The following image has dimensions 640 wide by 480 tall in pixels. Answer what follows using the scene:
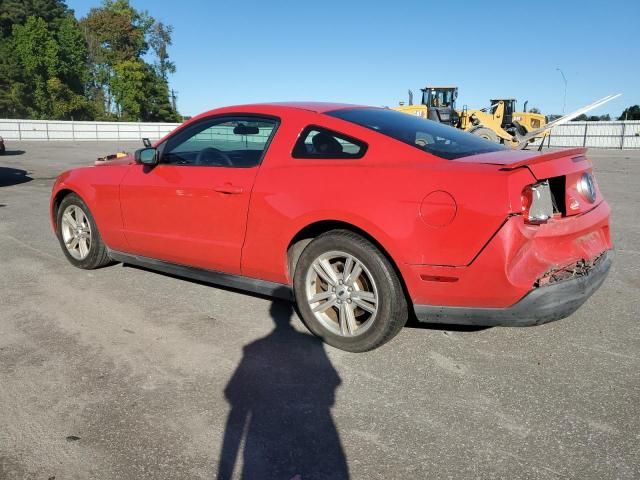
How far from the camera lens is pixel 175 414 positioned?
2.63 meters

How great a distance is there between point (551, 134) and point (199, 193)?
3823 cm

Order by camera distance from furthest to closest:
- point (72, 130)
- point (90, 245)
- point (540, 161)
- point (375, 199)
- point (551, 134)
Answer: point (72, 130), point (551, 134), point (90, 245), point (375, 199), point (540, 161)

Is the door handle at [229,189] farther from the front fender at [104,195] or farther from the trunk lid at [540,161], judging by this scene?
the trunk lid at [540,161]

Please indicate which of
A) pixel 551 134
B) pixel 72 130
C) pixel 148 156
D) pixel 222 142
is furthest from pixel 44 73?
pixel 222 142

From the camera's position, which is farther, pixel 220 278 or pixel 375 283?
pixel 220 278

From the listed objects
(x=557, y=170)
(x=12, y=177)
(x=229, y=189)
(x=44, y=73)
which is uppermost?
(x=44, y=73)

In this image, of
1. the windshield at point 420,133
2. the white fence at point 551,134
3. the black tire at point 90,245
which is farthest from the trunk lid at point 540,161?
the white fence at point 551,134

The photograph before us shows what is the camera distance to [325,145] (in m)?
3.44

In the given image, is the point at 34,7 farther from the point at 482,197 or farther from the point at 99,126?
the point at 482,197

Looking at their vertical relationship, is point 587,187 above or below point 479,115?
below

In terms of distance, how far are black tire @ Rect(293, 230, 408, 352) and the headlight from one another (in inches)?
49.8

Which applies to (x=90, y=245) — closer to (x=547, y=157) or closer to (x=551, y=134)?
(x=547, y=157)

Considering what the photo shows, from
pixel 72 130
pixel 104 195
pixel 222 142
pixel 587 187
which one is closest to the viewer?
pixel 587 187

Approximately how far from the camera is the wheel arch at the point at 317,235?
10.2 feet
